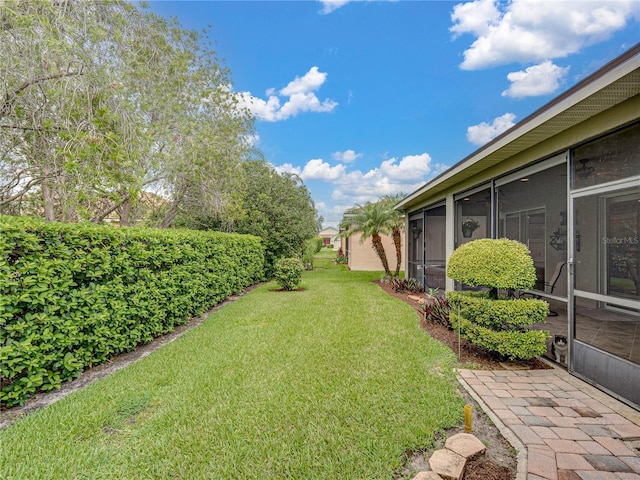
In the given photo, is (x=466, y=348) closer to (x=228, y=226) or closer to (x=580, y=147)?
(x=580, y=147)

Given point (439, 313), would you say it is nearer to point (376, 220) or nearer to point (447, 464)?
point (447, 464)

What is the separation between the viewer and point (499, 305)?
167 inches

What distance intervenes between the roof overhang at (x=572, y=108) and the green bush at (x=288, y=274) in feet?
24.5

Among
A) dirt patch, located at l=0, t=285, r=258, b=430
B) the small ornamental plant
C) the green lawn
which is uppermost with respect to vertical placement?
the small ornamental plant

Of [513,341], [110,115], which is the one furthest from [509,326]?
[110,115]

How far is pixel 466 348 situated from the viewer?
5.01 metres

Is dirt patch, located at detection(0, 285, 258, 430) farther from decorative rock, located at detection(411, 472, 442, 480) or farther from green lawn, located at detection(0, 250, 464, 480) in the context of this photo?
decorative rock, located at detection(411, 472, 442, 480)

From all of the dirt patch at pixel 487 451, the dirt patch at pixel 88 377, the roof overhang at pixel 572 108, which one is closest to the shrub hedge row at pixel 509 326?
the dirt patch at pixel 487 451

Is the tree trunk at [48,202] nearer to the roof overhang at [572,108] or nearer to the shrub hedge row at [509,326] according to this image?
the shrub hedge row at [509,326]

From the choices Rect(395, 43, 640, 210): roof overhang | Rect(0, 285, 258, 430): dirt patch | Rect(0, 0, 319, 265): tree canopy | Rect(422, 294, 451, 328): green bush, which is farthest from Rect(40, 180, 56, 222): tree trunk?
Rect(395, 43, 640, 210): roof overhang

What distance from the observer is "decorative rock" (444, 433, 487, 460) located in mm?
2365

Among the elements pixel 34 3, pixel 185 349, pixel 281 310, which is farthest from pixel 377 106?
pixel 185 349

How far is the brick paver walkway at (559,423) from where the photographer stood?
224 centimetres

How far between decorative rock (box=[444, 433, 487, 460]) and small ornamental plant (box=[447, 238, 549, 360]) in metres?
2.01
